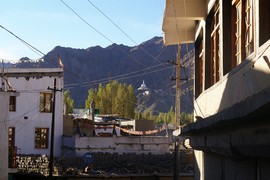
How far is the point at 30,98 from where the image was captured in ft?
137

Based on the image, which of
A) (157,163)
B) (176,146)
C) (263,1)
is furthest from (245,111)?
(157,163)

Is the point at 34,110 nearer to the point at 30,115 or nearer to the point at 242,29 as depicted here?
the point at 30,115

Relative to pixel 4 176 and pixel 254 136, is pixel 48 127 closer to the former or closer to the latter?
pixel 4 176

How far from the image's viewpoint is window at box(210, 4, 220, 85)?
10.9 meters

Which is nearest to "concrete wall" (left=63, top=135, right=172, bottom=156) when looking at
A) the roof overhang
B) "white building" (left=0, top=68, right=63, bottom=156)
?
"white building" (left=0, top=68, right=63, bottom=156)

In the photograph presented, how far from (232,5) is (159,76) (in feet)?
584

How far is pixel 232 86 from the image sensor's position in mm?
8031

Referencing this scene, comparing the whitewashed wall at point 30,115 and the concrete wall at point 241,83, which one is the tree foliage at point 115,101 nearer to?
the whitewashed wall at point 30,115

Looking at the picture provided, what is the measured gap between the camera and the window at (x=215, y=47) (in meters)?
10.9

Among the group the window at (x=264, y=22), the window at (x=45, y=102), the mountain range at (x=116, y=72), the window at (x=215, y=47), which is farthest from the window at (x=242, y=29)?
the mountain range at (x=116, y=72)

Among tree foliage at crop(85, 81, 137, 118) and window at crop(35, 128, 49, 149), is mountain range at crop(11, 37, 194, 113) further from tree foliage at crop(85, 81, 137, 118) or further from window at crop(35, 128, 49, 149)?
window at crop(35, 128, 49, 149)

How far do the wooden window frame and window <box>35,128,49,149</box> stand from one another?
1630 millimetres

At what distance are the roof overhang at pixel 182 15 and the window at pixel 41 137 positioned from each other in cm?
2774

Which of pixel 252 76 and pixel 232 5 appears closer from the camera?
pixel 252 76
